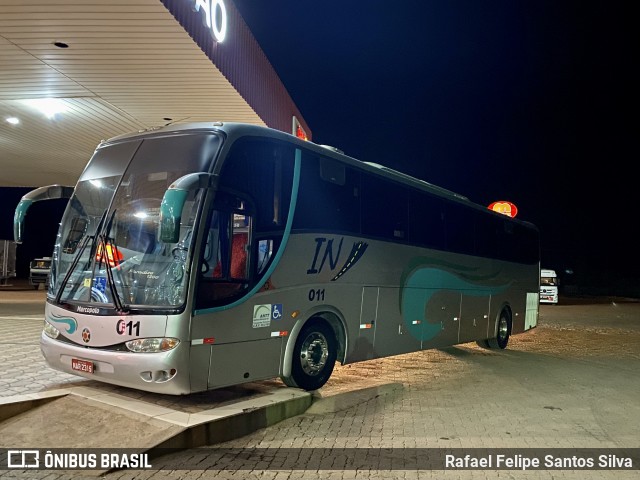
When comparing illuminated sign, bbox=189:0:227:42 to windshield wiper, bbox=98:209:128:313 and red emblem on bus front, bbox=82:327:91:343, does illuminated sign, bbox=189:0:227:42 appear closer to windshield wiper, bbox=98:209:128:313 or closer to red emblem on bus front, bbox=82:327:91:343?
windshield wiper, bbox=98:209:128:313

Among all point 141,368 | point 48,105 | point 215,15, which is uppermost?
point 215,15

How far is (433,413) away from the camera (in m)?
7.12

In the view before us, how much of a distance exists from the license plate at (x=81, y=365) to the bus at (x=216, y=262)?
0.04ft

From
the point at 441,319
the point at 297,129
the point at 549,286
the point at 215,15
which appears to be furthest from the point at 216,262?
the point at 549,286

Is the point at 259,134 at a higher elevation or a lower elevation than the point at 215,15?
lower

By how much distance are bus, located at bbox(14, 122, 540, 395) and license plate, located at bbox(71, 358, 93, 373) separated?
0.04 ft

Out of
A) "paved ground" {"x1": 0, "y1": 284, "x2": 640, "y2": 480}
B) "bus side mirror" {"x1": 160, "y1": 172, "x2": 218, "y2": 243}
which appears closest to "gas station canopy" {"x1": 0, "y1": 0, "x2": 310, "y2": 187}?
"bus side mirror" {"x1": 160, "y1": 172, "x2": 218, "y2": 243}

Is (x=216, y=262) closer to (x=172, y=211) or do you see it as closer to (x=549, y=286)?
(x=172, y=211)

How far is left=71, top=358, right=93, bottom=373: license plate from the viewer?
628 centimetres

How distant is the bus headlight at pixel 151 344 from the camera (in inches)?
231

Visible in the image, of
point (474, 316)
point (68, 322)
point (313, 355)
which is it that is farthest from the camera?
point (474, 316)

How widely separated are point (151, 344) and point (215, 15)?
7.72m

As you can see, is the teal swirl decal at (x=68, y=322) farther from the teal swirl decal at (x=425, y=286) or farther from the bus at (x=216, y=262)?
the teal swirl decal at (x=425, y=286)

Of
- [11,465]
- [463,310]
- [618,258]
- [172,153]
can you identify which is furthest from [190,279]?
[618,258]
